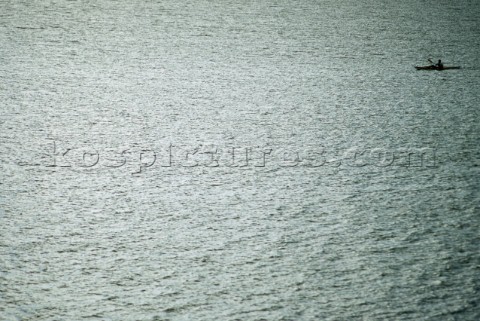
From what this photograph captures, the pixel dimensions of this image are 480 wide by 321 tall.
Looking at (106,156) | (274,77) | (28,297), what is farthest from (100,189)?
(274,77)

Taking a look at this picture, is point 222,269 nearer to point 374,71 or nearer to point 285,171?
point 285,171

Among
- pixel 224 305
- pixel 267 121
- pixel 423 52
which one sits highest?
pixel 423 52

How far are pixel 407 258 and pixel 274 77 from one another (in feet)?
2.29

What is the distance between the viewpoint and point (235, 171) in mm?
975

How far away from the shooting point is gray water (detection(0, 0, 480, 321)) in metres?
0.68

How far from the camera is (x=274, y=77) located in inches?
53.7

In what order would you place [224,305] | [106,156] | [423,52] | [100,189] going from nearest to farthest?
[224,305]
[100,189]
[106,156]
[423,52]

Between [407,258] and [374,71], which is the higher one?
[374,71]

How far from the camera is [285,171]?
97cm

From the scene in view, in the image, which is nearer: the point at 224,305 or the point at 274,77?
the point at 224,305

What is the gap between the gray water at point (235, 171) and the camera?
0.68 metres

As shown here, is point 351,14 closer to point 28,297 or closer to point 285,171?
point 285,171

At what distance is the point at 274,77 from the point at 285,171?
44 cm

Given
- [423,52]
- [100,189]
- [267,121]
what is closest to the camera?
[100,189]
